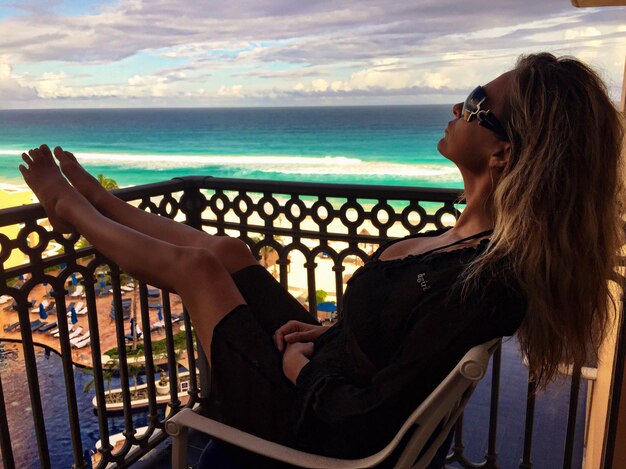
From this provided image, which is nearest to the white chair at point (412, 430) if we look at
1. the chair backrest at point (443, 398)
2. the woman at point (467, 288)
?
the chair backrest at point (443, 398)

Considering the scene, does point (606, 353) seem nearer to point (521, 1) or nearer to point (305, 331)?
point (305, 331)

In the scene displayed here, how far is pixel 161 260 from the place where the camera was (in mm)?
1814

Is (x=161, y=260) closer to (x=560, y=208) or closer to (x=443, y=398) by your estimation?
(x=443, y=398)

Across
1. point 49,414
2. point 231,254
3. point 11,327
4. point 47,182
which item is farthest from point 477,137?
point 11,327

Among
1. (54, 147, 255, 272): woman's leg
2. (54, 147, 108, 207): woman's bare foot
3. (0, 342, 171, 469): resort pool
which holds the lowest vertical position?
(0, 342, 171, 469): resort pool

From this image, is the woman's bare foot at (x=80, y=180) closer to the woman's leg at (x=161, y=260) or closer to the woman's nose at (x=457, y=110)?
the woman's leg at (x=161, y=260)

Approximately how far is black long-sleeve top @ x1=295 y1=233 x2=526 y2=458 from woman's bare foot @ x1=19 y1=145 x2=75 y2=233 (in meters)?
1.00

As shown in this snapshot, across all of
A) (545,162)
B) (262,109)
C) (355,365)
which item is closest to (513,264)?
(545,162)

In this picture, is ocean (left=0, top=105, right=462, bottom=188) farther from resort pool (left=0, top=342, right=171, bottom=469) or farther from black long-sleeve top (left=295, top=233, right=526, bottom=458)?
black long-sleeve top (left=295, top=233, right=526, bottom=458)

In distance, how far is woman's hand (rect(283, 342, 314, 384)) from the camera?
5.35ft

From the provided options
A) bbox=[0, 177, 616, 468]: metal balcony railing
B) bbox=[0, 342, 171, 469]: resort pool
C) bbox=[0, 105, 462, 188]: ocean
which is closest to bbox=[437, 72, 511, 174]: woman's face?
bbox=[0, 177, 616, 468]: metal balcony railing

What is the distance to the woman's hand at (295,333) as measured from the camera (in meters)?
1.75

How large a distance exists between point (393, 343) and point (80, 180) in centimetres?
141

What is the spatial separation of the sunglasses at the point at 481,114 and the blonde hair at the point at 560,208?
77 mm
